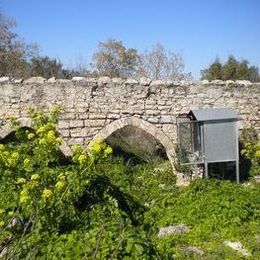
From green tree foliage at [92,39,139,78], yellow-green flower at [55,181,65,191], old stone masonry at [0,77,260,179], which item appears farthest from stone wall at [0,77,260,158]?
green tree foliage at [92,39,139,78]

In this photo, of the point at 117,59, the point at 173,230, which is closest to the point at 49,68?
the point at 117,59

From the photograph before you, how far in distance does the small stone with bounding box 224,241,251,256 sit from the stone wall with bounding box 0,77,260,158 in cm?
528

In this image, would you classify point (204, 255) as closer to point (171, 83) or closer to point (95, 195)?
point (95, 195)

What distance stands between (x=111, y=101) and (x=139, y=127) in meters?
0.94

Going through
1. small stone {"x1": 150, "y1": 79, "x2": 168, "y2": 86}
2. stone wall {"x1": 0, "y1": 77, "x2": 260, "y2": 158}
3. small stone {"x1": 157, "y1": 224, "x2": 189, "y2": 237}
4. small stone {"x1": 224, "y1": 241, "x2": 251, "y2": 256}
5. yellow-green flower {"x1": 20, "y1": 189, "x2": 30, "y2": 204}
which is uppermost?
small stone {"x1": 150, "y1": 79, "x2": 168, "y2": 86}

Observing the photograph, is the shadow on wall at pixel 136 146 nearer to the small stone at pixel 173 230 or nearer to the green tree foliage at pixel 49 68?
the small stone at pixel 173 230

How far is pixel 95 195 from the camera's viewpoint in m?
6.76

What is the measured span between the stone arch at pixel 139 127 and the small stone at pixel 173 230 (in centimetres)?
437

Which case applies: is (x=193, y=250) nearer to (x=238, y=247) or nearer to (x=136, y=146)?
(x=238, y=247)

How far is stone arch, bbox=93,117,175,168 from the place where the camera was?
11.0 metres

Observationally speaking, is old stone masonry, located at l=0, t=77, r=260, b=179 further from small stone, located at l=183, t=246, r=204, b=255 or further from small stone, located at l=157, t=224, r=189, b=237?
small stone, located at l=183, t=246, r=204, b=255

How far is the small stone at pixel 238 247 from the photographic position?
576 centimetres

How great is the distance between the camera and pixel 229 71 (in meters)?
27.1

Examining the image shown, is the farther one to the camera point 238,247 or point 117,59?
point 117,59
